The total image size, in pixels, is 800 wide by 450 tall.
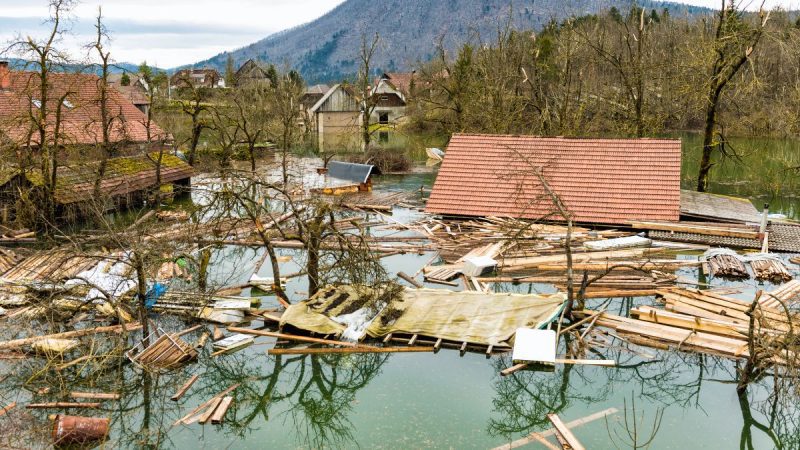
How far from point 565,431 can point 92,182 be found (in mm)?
20190

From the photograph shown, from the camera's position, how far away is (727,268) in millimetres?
16875

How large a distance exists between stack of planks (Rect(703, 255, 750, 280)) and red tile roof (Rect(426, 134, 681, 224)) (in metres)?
3.56

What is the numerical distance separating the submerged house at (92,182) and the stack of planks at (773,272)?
15.6 metres

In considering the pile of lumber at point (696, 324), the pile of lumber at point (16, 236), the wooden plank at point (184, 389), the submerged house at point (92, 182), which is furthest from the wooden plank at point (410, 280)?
the pile of lumber at point (16, 236)

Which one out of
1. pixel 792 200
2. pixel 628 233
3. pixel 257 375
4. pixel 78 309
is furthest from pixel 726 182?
Result: pixel 78 309

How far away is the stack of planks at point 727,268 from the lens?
16.8m

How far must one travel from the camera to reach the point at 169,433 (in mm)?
10523

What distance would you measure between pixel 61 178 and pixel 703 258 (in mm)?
20904

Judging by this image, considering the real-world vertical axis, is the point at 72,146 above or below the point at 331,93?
below

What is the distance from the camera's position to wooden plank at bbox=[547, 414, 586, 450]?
386 inches

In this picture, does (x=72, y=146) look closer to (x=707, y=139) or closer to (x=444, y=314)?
(x=444, y=314)

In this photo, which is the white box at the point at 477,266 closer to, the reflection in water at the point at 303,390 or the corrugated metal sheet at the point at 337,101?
the reflection in water at the point at 303,390

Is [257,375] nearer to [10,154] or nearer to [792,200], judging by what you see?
[10,154]

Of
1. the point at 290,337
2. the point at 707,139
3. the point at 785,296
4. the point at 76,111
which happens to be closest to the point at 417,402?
the point at 290,337
